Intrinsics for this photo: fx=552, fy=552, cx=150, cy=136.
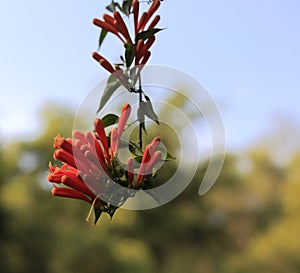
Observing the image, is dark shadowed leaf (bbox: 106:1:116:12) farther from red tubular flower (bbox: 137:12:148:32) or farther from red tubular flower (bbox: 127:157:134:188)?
red tubular flower (bbox: 127:157:134:188)

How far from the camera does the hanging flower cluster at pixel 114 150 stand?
0.62 metres

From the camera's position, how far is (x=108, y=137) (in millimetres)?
672

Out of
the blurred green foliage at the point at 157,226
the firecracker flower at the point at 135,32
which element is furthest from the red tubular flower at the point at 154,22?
the blurred green foliage at the point at 157,226

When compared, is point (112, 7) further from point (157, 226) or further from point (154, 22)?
point (157, 226)

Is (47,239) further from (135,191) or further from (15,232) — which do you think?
(135,191)

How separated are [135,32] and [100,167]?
0.60 ft

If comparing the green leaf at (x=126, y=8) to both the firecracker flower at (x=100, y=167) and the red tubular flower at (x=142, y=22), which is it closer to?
the red tubular flower at (x=142, y=22)

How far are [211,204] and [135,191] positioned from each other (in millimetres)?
11266

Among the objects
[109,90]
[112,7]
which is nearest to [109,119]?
[109,90]

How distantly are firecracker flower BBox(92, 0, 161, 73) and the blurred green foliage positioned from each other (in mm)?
5899

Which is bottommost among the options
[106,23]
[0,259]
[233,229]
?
[0,259]

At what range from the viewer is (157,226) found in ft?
36.6

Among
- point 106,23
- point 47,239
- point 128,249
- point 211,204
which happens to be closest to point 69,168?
point 106,23

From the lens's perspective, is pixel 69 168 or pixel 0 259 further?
pixel 0 259
